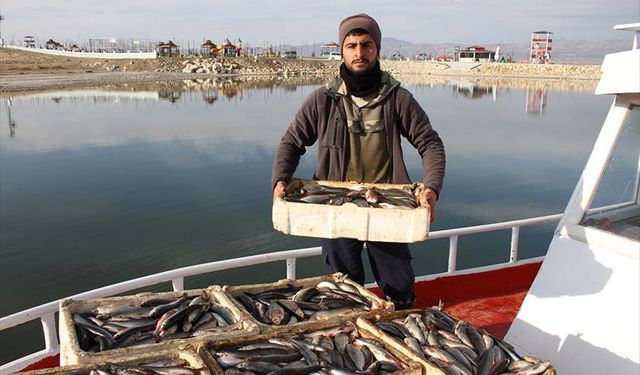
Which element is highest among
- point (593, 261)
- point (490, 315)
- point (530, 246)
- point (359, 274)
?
point (593, 261)

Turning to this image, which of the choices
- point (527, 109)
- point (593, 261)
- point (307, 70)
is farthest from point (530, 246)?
point (307, 70)

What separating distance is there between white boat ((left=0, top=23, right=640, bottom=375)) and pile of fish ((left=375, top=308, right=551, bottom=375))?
1066 mm

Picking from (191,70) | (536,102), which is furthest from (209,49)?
(536,102)

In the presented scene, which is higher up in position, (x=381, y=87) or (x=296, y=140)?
(x=381, y=87)

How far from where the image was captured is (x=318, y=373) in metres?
3.05

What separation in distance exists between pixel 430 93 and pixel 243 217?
64.9 meters

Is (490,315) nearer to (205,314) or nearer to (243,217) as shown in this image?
(205,314)

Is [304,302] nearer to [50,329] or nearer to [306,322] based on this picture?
[306,322]

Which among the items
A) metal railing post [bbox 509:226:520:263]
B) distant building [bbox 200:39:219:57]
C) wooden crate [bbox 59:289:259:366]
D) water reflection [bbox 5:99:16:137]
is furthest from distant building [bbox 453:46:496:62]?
wooden crate [bbox 59:289:259:366]

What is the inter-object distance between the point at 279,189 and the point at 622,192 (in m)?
3.13

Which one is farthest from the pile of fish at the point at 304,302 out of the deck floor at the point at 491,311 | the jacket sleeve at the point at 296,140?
the deck floor at the point at 491,311

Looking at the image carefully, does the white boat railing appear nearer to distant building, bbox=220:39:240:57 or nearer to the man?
the man

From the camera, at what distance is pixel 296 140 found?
465 centimetres

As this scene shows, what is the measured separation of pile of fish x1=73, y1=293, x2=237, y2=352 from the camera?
3447 mm
